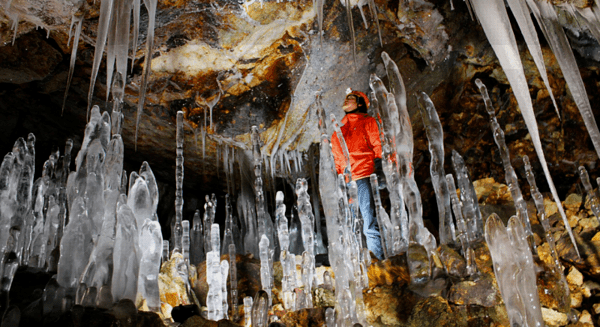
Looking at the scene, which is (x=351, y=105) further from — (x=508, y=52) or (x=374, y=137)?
(x=508, y=52)

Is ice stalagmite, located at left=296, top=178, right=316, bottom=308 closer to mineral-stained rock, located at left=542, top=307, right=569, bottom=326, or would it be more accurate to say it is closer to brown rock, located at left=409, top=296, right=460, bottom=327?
brown rock, located at left=409, top=296, right=460, bottom=327

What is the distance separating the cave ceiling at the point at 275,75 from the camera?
462 centimetres

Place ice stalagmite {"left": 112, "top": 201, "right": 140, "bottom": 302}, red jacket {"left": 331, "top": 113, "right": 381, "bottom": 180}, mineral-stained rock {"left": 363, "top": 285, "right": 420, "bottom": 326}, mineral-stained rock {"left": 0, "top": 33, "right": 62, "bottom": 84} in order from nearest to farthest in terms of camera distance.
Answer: ice stalagmite {"left": 112, "top": 201, "right": 140, "bottom": 302} → mineral-stained rock {"left": 363, "top": 285, "right": 420, "bottom": 326} → red jacket {"left": 331, "top": 113, "right": 381, "bottom": 180} → mineral-stained rock {"left": 0, "top": 33, "right": 62, "bottom": 84}

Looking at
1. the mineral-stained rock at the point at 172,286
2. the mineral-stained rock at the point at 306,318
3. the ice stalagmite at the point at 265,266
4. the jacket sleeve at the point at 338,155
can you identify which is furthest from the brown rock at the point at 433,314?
the mineral-stained rock at the point at 172,286

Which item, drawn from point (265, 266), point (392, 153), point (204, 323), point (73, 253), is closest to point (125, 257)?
point (73, 253)

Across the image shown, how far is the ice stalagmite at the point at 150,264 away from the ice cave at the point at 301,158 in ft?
0.03

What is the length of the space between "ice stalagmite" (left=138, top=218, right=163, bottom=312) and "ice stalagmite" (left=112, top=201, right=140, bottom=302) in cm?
4

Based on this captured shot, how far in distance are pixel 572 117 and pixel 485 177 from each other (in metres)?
1.41

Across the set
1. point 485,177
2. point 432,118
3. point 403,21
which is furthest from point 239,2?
point 485,177

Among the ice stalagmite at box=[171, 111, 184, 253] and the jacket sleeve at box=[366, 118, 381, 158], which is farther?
the ice stalagmite at box=[171, 111, 184, 253]

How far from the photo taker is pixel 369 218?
4312 millimetres

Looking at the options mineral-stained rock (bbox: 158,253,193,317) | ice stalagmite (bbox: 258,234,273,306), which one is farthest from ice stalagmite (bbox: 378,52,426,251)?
mineral-stained rock (bbox: 158,253,193,317)

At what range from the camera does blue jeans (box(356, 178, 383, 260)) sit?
4.29m

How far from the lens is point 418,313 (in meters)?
3.06
